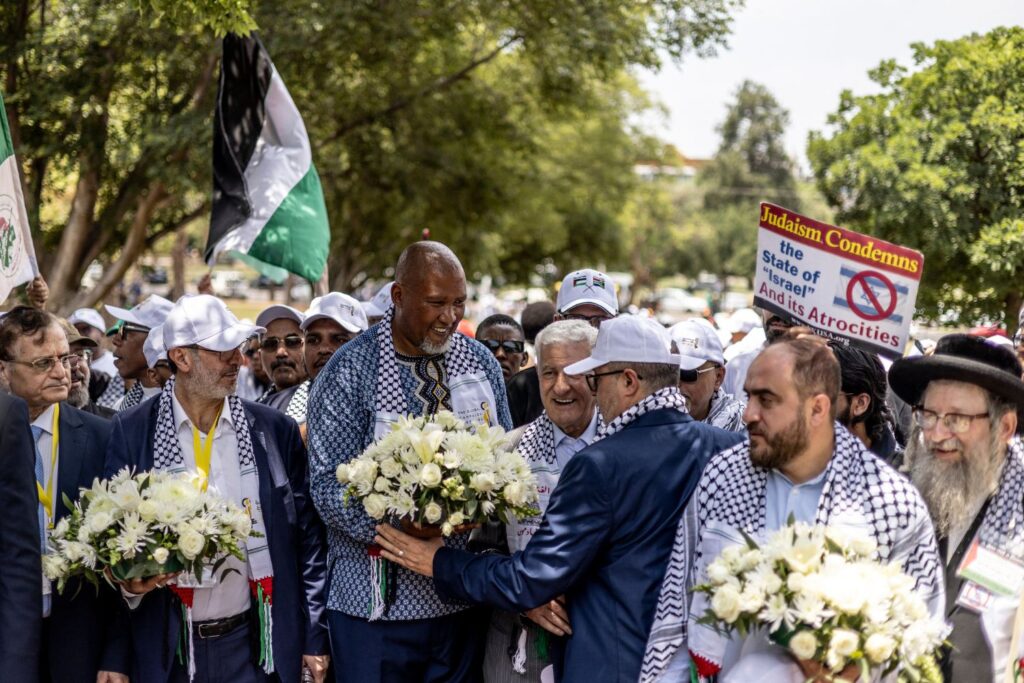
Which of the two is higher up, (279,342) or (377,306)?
(377,306)

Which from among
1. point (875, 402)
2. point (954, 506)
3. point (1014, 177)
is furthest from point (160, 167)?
point (954, 506)

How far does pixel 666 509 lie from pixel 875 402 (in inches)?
66.3

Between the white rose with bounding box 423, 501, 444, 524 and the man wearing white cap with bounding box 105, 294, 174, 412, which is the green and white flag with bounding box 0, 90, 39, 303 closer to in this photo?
the man wearing white cap with bounding box 105, 294, 174, 412

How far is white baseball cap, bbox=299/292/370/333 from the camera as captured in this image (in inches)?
290

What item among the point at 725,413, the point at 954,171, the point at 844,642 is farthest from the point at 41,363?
the point at 954,171

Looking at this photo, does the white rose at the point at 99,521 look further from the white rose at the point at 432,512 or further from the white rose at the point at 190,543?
the white rose at the point at 432,512

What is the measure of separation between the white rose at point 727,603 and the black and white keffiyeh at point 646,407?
40.9 inches

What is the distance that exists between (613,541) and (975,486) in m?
1.40

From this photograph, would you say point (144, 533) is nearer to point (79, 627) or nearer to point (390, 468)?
point (79, 627)

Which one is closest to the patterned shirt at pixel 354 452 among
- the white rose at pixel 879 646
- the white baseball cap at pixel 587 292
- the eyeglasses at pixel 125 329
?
the white rose at pixel 879 646

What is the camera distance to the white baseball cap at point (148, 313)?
789 centimetres

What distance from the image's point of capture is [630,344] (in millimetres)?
4449

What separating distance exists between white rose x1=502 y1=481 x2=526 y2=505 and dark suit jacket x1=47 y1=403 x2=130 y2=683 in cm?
186

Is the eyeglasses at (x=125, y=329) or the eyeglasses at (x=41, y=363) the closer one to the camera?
the eyeglasses at (x=41, y=363)
